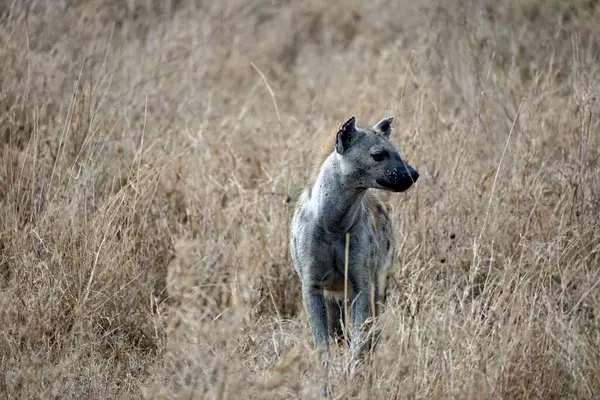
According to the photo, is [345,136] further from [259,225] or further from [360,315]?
[259,225]

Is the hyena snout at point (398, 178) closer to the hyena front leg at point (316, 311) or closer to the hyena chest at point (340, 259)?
the hyena chest at point (340, 259)

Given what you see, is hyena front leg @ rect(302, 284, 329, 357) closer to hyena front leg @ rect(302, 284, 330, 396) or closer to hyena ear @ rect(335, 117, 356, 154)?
hyena front leg @ rect(302, 284, 330, 396)

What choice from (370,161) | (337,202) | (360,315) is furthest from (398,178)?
(360,315)

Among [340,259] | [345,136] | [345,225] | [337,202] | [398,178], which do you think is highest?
[345,136]

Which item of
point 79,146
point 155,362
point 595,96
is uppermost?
point 595,96

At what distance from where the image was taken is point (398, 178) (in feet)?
17.2

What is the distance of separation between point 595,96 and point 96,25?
17.0ft

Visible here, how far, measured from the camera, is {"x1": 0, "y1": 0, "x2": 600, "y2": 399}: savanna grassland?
4.57 metres

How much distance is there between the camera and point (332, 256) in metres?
5.41

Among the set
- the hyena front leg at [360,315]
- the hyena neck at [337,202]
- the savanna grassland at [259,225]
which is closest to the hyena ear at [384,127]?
A: the hyena neck at [337,202]

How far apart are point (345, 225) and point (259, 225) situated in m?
1.51

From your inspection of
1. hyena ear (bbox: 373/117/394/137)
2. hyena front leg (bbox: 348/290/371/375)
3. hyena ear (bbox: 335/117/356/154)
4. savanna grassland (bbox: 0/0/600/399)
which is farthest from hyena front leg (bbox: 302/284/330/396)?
hyena ear (bbox: 373/117/394/137)

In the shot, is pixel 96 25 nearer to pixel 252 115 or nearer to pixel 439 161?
pixel 252 115

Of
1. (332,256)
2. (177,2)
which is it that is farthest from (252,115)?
(332,256)
